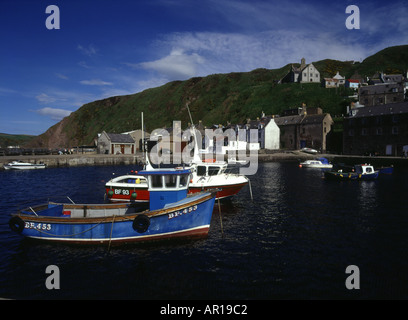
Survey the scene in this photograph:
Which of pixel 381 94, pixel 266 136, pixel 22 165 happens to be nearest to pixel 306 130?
pixel 266 136

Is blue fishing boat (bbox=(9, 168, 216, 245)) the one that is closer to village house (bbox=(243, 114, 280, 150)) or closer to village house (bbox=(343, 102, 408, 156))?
village house (bbox=(343, 102, 408, 156))

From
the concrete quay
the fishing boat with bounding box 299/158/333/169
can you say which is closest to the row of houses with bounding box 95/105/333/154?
the concrete quay

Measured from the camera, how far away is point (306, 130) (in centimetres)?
9175

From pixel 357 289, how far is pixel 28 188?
40.4 meters

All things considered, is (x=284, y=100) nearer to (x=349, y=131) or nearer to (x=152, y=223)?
(x=349, y=131)

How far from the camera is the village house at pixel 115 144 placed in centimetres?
9038

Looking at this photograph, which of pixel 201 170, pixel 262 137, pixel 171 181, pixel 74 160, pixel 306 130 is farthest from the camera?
pixel 262 137

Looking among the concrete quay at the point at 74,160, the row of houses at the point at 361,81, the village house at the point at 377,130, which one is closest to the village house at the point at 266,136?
the village house at the point at 377,130

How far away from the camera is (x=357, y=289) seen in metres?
11.7

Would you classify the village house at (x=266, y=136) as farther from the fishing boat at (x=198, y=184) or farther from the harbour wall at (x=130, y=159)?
the fishing boat at (x=198, y=184)

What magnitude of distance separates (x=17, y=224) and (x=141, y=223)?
7.79 metres

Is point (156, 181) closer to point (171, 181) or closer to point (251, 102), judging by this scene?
point (171, 181)

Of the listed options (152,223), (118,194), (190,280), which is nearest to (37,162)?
(118,194)

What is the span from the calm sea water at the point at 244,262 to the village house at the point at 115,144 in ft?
227
